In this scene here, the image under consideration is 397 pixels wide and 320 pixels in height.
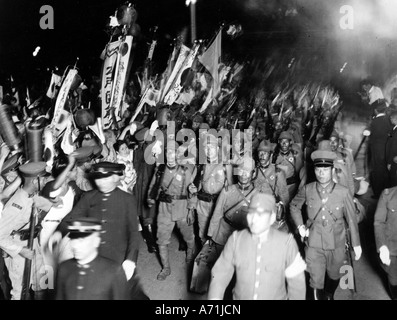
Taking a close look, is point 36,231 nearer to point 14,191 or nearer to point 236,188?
point 14,191

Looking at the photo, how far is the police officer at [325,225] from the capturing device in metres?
4.98

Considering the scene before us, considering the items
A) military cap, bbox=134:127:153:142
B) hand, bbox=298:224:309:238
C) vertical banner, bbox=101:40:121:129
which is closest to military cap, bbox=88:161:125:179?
hand, bbox=298:224:309:238

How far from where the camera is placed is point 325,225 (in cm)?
500

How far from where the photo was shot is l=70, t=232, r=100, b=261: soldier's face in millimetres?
3286

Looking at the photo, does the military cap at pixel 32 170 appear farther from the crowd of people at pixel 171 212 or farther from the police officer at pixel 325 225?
the police officer at pixel 325 225

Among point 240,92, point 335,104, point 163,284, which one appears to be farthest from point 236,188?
point 240,92

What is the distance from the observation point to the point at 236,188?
5586 mm

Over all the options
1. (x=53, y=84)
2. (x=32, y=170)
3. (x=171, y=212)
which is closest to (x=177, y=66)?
(x=53, y=84)

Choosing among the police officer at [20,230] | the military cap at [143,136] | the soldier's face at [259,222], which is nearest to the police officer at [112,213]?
the police officer at [20,230]

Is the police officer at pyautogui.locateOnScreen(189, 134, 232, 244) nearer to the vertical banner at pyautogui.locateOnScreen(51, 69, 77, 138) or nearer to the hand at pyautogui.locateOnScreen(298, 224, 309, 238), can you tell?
the hand at pyautogui.locateOnScreen(298, 224, 309, 238)

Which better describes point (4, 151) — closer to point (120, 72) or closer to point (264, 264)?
point (120, 72)

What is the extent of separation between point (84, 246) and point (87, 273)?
243mm

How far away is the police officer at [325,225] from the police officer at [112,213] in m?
2.27
